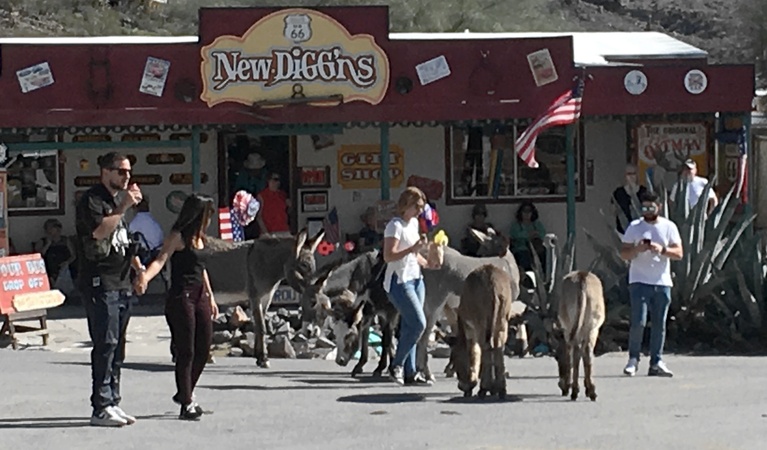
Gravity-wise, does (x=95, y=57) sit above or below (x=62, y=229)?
above

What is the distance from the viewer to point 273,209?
2236 centimetres

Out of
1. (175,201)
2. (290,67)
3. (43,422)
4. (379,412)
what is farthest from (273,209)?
(43,422)

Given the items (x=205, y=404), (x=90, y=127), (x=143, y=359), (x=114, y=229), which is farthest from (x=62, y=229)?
(x=114, y=229)

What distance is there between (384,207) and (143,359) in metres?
6.01

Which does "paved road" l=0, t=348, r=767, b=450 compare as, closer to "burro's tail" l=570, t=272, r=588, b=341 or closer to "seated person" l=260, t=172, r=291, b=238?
"burro's tail" l=570, t=272, r=588, b=341

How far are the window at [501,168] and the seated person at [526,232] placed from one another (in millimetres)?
417

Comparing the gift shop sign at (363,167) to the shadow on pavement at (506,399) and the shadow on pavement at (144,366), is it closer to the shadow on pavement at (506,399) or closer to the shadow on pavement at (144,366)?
the shadow on pavement at (144,366)

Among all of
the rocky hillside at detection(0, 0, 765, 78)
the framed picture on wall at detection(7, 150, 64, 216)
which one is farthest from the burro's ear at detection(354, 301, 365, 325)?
the rocky hillside at detection(0, 0, 765, 78)

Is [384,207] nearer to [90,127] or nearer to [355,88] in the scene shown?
[355,88]

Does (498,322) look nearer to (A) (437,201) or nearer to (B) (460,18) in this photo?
(A) (437,201)

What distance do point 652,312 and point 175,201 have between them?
33.3ft

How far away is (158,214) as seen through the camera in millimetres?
23359

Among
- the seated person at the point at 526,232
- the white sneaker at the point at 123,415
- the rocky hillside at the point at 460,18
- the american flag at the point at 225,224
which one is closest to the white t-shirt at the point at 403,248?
the white sneaker at the point at 123,415

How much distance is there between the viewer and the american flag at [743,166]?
21531mm
